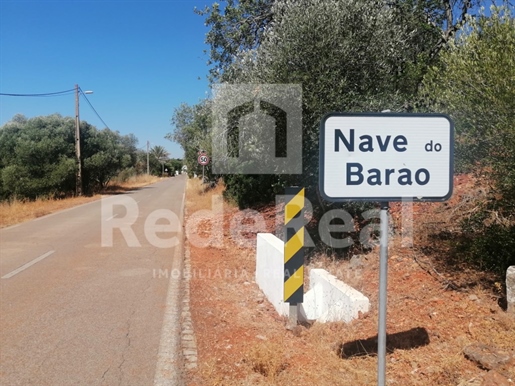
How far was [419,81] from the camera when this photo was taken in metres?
9.43

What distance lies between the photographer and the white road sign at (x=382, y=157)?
2814 mm

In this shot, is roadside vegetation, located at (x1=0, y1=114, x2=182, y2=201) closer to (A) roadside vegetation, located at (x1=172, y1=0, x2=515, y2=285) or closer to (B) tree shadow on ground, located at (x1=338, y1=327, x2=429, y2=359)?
(A) roadside vegetation, located at (x1=172, y1=0, x2=515, y2=285)

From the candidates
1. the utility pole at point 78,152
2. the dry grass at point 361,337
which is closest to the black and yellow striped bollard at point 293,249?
the dry grass at point 361,337

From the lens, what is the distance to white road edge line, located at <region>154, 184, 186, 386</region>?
4059 millimetres

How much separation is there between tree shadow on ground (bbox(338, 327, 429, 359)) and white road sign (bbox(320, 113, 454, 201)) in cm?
206

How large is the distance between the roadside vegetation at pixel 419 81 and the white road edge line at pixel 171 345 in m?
3.26

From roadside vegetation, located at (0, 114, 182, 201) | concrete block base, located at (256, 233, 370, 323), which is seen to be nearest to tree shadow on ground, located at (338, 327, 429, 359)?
concrete block base, located at (256, 233, 370, 323)

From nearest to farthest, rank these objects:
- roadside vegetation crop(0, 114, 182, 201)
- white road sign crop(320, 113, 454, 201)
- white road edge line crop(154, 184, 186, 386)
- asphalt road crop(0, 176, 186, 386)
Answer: white road sign crop(320, 113, 454, 201), white road edge line crop(154, 184, 186, 386), asphalt road crop(0, 176, 186, 386), roadside vegetation crop(0, 114, 182, 201)

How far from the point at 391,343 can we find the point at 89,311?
399 centimetres

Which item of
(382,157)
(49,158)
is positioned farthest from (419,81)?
(49,158)

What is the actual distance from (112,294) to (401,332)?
4.42 metres

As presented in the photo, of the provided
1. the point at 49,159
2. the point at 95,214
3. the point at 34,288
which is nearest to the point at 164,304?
the point at 34,288

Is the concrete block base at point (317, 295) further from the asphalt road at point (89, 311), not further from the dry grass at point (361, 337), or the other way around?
the asphalt road at point (89, 311)

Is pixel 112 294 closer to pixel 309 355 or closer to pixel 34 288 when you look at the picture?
pixel 34 288
